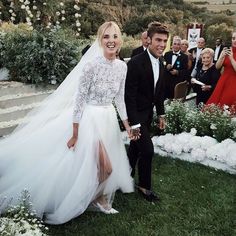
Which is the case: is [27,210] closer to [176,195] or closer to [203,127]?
[176,195]

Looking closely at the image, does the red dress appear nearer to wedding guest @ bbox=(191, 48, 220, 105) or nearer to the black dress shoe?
wedding guest @ bbox=(191, 48, 220, 105)

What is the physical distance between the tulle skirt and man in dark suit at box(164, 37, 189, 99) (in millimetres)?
4470

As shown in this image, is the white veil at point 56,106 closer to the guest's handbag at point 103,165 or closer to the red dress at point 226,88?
the guest's handbag at point 103,165

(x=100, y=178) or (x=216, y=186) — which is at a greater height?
(x=100, y=178)

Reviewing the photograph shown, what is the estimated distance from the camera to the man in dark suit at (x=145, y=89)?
449 cm

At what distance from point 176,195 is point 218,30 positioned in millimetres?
23921

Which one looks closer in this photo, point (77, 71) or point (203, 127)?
point (77, 71)

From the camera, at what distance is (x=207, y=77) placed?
315 inches

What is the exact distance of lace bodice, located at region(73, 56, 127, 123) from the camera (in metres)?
4.13

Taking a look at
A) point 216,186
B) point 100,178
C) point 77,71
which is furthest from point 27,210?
point 216,186

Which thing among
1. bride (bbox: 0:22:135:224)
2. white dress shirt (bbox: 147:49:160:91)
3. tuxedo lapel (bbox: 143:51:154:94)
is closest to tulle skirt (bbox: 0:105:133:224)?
bride (bbox: 0:22:135:224)

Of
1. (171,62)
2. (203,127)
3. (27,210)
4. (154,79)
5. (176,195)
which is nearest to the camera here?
(27,210)

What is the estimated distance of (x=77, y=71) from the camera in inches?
189

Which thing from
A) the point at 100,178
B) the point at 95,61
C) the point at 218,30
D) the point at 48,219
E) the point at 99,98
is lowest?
the point at 218,30
